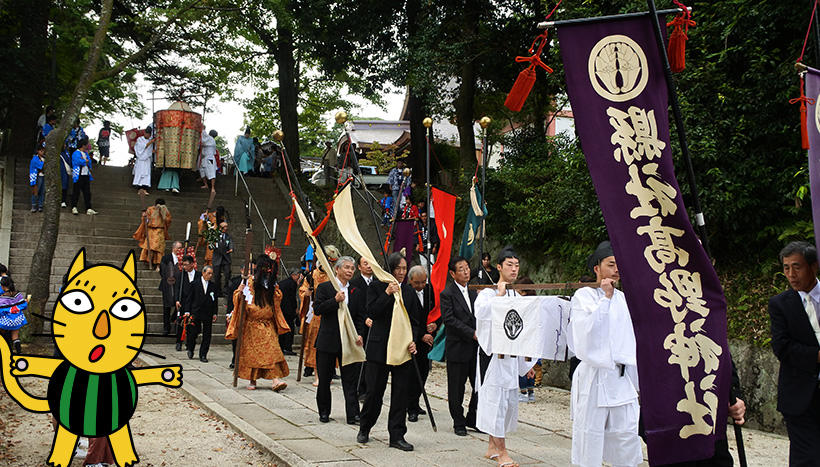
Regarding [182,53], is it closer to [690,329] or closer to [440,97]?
[440,97]

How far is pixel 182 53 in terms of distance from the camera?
19.1 metres

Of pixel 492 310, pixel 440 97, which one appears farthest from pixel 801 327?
pixel 440 97

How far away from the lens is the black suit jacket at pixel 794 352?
14.3ft

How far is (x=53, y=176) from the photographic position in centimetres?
1267

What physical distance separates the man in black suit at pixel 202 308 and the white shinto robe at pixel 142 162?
8811 mm

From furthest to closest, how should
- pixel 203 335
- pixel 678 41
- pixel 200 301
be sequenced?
1. pixel 200 301
2. pixel 203 335
3. pixel 678 41

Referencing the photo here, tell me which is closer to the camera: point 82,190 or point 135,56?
point 135,56

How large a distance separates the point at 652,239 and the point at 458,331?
4.37 m

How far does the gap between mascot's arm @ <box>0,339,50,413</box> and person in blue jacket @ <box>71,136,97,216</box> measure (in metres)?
14.5

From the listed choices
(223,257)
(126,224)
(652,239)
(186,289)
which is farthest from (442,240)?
(126,224)

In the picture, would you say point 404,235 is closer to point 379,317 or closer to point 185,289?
point 185,289

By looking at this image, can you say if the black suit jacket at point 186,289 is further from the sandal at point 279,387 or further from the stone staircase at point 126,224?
the sandal at point 279,387

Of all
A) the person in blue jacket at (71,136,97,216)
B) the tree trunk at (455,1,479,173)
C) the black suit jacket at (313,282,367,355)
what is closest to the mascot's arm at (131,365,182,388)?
the black suit jacket at (313,282,367,355)

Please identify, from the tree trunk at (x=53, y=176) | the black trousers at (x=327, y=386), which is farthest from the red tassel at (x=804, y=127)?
the tree trunk at (x=53, y=176)
